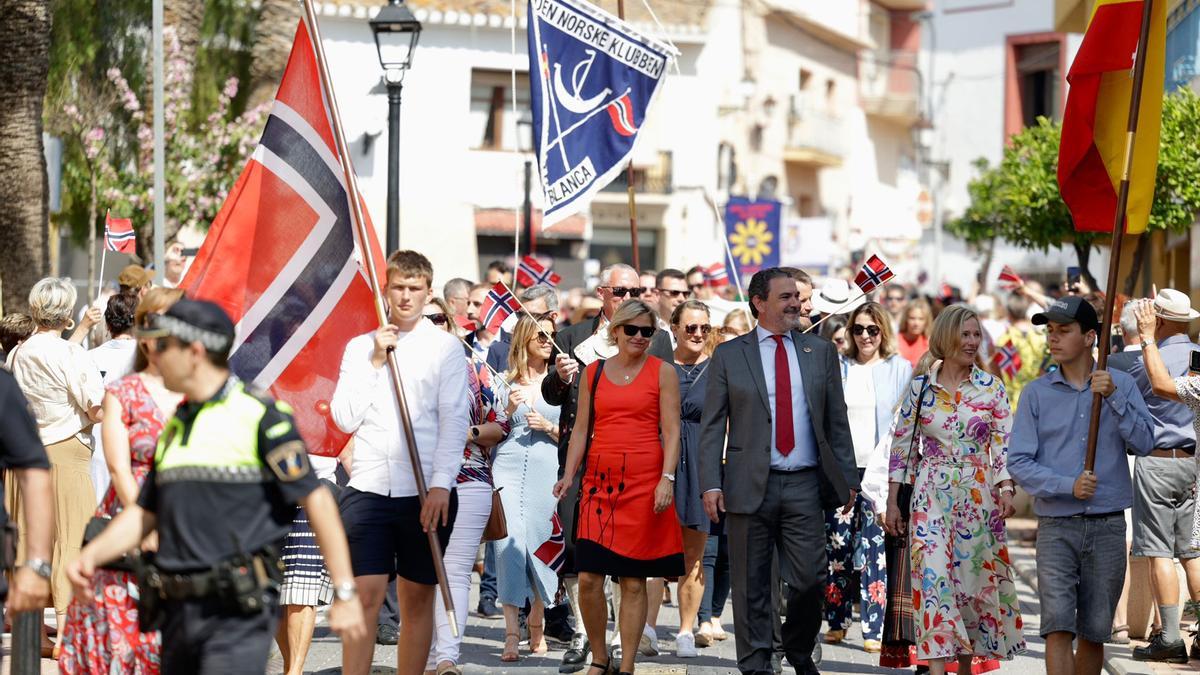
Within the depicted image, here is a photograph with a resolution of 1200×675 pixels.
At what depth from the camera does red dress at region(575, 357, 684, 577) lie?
945cm

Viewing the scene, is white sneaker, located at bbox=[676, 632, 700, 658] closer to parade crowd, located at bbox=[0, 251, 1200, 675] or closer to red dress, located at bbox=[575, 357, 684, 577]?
parade crowd, located at bbox=[0, 251, 1200, 675]

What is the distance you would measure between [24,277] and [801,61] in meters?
36.4

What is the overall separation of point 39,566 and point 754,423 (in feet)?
13.5

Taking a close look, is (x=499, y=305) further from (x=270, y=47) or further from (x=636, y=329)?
(x=270, y=47)

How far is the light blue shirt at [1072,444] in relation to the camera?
8641mm

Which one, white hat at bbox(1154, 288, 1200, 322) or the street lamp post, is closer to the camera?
white hat at bbox(1154, 288, 1200, 322)

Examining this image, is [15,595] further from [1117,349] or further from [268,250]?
[1117,349]

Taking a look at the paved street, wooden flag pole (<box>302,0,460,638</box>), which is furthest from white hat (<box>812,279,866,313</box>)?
wooden flag pole (<box>302,0,460,638</box>)

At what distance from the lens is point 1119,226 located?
8.96 m

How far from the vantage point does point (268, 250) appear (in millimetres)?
8695

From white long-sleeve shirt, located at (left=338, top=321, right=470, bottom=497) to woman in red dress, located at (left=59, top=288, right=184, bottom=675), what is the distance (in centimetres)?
109

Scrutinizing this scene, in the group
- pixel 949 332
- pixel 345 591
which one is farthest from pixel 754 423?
pixel 345 591

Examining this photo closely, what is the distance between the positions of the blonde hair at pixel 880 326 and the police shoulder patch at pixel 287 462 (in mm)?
6516

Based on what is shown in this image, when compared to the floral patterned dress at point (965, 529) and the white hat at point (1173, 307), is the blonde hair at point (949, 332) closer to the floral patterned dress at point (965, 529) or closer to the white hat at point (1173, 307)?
the floral patterned dress at point (965, 529)
